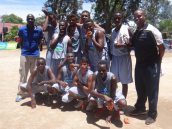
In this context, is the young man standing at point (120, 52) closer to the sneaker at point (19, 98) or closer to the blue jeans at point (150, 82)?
the blue jeans at point (150, 82)

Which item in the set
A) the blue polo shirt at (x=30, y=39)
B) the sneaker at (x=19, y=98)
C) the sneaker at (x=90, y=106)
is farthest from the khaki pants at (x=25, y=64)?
the sneaker at (x=90, y=106)

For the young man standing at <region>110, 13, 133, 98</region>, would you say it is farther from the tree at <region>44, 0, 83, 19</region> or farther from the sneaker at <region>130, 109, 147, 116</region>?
the tree at <region>44, 0, 83, 19</region>

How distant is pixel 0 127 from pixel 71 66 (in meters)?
1.88

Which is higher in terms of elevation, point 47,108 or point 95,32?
point 95,32

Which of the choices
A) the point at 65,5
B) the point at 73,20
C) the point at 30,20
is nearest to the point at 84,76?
the point at 73,20

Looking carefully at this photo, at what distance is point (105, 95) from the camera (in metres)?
6.57

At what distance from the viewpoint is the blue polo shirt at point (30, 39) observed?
7.98m

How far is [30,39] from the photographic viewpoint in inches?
315

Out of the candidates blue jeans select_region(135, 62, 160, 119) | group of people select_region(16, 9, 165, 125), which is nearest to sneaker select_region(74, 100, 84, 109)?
group of people select_region(16, 9, 165, 125)

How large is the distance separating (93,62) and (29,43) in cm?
167

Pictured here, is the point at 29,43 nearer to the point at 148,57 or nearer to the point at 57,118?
the point at 57,118

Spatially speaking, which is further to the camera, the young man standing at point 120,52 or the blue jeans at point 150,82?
the young man standing at point 120,52

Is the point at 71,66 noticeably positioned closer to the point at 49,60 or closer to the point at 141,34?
the point at 49,60

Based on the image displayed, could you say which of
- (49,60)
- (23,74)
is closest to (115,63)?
(49,60)
